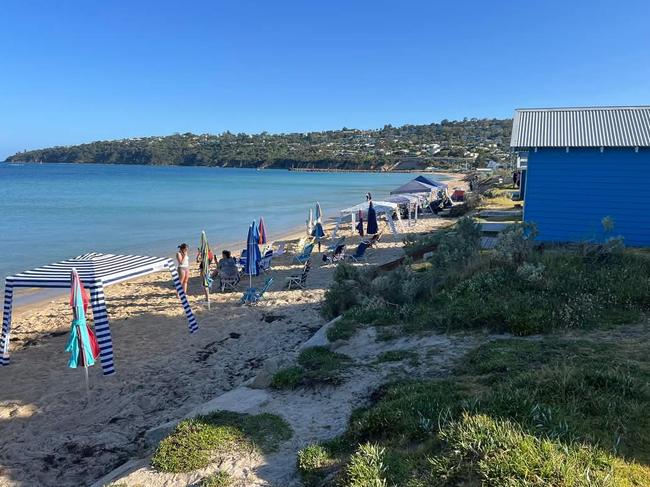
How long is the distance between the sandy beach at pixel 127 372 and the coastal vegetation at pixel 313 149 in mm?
95804

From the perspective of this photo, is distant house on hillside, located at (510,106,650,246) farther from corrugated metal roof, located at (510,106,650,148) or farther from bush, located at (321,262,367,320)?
bush, located at (321,262,367,320)

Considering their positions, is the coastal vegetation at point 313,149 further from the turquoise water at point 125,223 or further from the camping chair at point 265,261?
the camping chair at point 265,261

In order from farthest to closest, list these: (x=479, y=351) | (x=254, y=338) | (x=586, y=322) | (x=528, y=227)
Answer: (x=528, y=227)
(x=254, y=338)
(x=586, y=322)
(x=479, y=351)

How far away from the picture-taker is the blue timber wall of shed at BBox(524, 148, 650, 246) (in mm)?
10703

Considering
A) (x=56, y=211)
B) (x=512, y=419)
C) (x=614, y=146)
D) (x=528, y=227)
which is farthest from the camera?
(x=56, y=211)

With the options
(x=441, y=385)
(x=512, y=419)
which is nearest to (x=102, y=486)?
(x=441, y=385)

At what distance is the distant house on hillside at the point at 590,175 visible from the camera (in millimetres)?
10711

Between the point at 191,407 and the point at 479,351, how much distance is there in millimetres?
3610

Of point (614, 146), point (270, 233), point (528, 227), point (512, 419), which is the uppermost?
point (614, 146)

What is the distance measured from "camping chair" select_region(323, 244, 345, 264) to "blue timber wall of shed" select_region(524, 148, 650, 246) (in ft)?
17.8

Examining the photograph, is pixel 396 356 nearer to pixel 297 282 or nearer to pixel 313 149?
pixel 297 282

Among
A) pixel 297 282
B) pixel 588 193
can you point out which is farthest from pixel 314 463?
pixel 588 193

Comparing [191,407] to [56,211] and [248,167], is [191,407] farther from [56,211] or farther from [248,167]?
[248,167]

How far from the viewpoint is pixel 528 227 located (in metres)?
9.16
